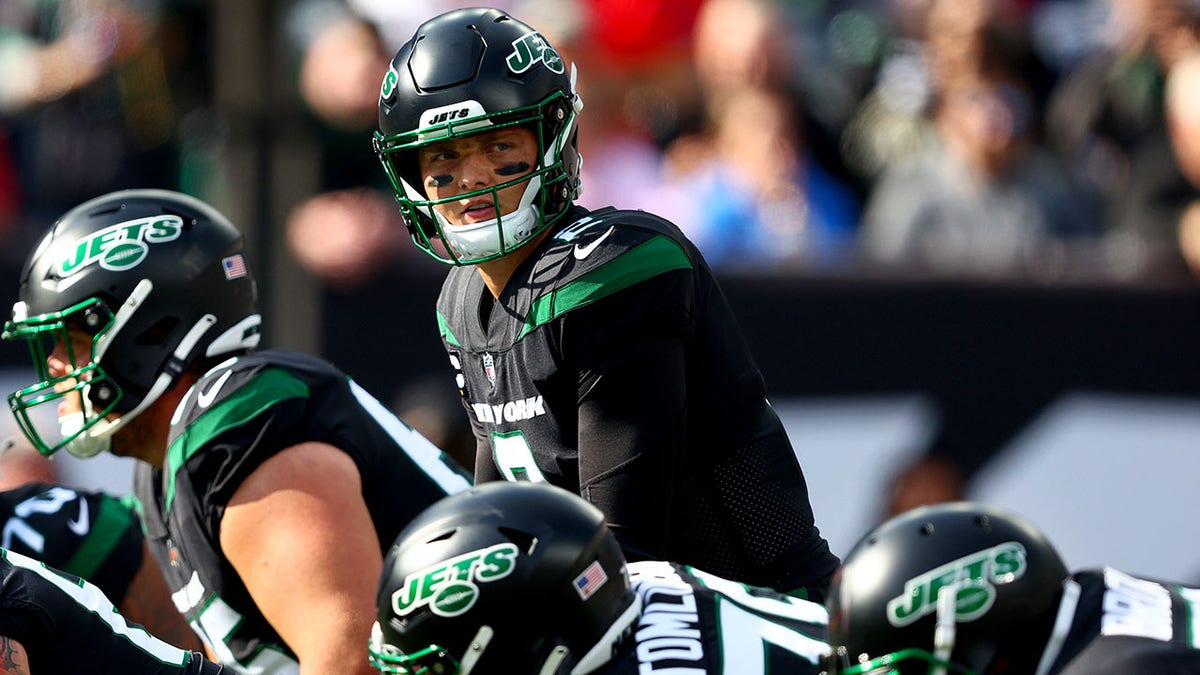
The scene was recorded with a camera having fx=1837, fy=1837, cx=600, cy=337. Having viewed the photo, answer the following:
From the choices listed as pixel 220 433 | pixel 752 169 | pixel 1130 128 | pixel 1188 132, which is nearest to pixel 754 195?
pixel 752 169

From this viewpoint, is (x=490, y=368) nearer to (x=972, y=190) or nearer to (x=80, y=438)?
(x=80, y=438)

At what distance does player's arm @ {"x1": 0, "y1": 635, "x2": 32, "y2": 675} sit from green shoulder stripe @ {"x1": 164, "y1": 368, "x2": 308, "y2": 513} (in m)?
0.61

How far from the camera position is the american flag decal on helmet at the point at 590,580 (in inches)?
132

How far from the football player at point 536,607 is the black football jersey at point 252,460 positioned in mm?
788

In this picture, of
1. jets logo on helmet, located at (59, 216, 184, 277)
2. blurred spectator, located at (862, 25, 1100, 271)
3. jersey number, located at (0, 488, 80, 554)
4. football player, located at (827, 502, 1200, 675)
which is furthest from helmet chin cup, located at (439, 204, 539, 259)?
blurred spectator, located at (862, 25, 1100, 271)

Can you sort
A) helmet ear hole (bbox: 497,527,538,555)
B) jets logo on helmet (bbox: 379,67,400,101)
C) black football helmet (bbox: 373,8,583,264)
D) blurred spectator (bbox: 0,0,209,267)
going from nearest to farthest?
helmet ear hole (bbox: 497,527,538,555) → black football helmet (bbox: 373,8,583,264) → jets logo on helmet (bbox: 379,67,400,101) → blurred spectator (bbox: 0,0,209,267)

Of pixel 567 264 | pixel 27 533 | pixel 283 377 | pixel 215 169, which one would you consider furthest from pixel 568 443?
pixel 215 169

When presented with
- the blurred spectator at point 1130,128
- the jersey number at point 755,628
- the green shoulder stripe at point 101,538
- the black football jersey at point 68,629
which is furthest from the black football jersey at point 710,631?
the blurred spectator at point 1130,128

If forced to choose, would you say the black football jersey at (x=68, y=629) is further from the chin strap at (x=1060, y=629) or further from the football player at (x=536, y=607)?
the chin strap at (x=1060, y=629)

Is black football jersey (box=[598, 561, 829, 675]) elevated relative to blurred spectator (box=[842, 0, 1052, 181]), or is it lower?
elevated

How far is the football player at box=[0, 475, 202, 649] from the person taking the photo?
4.68 meters

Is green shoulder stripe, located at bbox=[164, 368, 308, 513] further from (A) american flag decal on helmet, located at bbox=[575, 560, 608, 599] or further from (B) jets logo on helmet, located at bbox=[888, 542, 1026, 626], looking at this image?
(B) jets logo on helmet, located at bbox=[888, 542, 1026, 626]

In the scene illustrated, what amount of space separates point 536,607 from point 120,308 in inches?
65.5

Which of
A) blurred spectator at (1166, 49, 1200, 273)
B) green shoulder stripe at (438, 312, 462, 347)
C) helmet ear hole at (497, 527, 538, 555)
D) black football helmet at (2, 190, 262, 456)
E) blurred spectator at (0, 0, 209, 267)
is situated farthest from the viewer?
blurred spectator at (0, 0, 209, 267)
